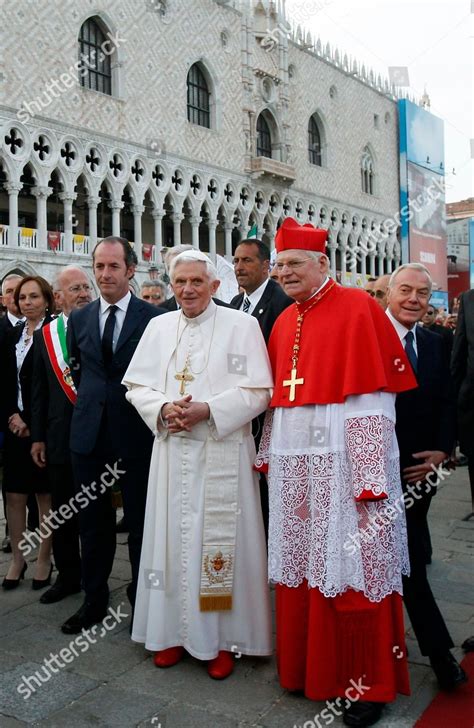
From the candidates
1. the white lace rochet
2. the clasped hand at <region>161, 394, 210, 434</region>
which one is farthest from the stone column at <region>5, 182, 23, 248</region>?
the white lace rochet

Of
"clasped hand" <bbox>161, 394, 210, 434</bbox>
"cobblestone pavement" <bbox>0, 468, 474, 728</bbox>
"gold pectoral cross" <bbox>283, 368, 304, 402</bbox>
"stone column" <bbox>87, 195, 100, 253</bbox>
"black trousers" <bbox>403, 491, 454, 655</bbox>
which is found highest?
"stone column" <bbox>87, 195, 100, 253</bbox>

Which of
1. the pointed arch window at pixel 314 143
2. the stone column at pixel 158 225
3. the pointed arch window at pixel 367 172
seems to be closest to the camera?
the stone column at pixel 158 225

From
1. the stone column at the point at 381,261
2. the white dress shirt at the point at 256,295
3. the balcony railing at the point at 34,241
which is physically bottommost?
the white dress shirt at the point at 256,295

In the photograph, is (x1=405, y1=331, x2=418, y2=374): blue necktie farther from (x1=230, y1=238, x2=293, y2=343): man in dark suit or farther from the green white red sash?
the green white red sash

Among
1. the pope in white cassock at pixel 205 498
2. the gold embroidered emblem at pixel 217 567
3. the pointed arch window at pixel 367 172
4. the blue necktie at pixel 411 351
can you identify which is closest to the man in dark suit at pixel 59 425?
the pope in white cassock at pixel 205 498

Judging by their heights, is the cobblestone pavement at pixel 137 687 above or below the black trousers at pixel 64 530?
below

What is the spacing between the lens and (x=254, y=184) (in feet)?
86.8

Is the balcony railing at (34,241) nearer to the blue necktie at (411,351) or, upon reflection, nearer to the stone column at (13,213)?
the stone column at (13,213)

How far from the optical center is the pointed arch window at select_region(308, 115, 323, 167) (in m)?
30.8

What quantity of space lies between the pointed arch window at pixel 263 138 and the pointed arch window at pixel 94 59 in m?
8.01

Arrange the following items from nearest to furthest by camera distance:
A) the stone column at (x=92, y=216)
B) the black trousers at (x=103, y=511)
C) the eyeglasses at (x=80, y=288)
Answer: the black trousers at (x=103, y=511), the eyeglasses at (x=80, y=288), the stone column at (x=92, y=216)

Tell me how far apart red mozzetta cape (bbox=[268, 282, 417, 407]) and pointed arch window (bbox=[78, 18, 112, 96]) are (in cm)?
1968

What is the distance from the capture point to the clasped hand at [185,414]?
3.05m

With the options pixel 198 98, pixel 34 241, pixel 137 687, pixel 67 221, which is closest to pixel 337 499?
pixel 137 687
